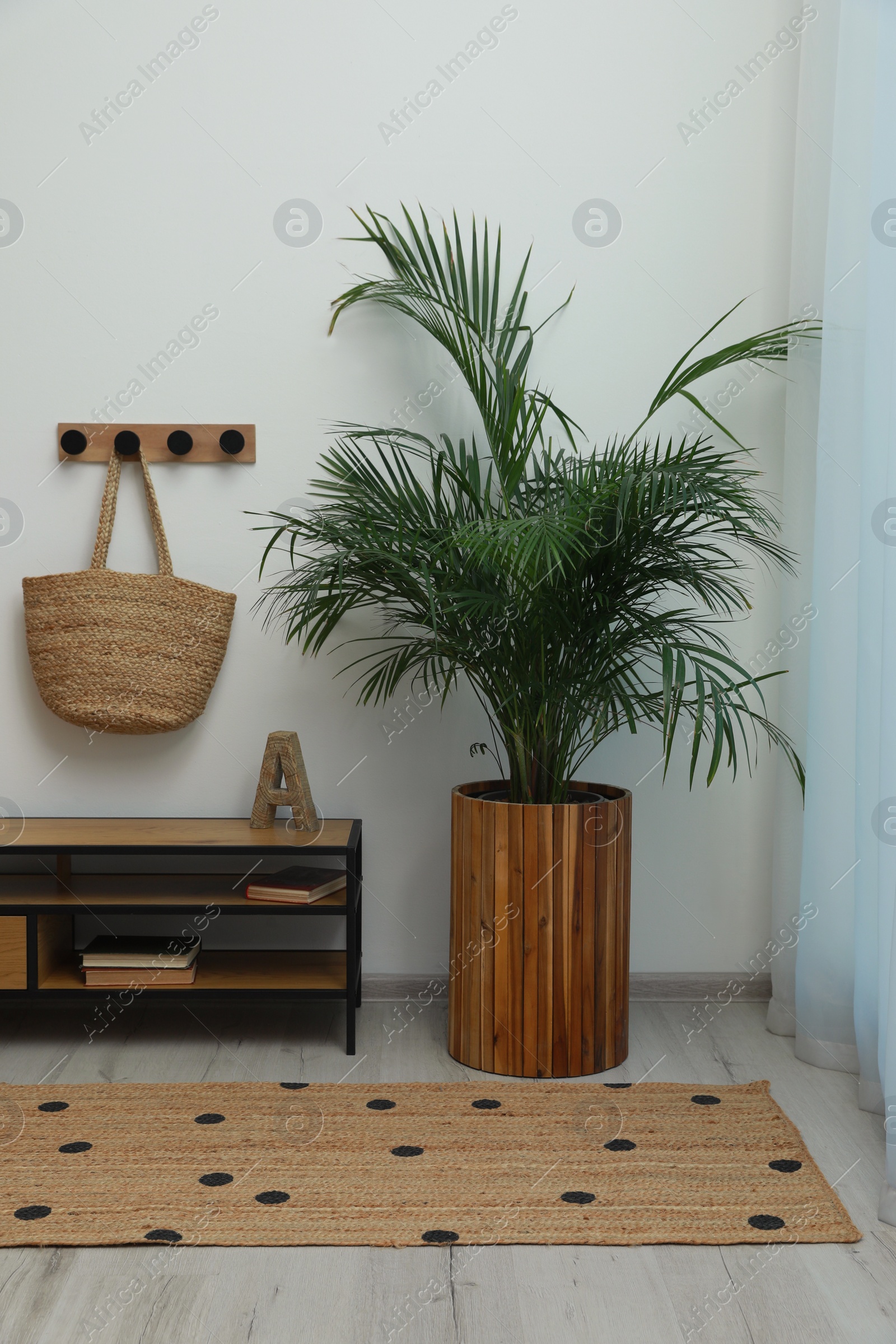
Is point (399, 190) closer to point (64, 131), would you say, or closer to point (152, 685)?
point (64, 131)

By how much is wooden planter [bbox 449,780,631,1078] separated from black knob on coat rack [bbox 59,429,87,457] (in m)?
1.24

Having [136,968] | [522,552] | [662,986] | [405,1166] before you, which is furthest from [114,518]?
[662,986]

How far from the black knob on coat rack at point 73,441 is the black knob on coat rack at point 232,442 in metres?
0.33

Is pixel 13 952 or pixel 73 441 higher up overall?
pixel 73 441

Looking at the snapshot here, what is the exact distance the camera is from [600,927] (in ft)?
6.81

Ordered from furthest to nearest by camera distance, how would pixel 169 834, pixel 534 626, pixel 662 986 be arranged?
pixel 662 986 → pixel 169 834 → pixel 534 626

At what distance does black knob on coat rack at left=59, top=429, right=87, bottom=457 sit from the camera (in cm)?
245

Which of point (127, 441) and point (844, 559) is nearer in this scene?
point (844, 559)

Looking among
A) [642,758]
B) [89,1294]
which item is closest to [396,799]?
[642,758]

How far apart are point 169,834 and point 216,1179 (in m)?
0.80

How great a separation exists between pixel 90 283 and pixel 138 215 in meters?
Answer: 0.20

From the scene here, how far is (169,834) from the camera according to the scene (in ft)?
7.50

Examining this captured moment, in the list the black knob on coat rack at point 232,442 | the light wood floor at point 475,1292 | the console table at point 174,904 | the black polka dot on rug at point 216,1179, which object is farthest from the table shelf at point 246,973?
the black knob on coat rack at point 232,442

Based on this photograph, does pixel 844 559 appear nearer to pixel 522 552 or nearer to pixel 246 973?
pixel 522 552
